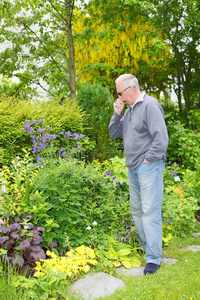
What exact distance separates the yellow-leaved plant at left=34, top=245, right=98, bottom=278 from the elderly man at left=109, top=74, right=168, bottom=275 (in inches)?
25.0

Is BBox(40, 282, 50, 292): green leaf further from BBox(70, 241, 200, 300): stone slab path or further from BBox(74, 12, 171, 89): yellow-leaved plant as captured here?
BBox(74, 12, 171, 89): yellow-leaved plant

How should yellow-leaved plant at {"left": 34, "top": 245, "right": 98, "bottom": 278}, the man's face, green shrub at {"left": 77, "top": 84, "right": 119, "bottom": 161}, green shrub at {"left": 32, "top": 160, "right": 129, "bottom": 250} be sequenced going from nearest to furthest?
yellow-leaved plant at {"left": 34, "top": 245, "right": 98, "bottom": 278}, the man's face, green shrub at {"left": 32, "top": 160, "right": 129, "bottom": 250}, green shrub at {"left": 77, "top": 84, "right": 119, "bottom": 161}

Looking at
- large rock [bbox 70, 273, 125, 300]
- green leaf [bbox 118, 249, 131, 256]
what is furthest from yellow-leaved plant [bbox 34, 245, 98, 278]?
green leaf [bbox 118, 249, 131, 256]

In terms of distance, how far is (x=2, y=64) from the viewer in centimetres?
798

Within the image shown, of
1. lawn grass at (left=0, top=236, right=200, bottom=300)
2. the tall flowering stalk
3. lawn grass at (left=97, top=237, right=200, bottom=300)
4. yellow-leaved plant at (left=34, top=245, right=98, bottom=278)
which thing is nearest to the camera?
lawn grass at (left=0, top=236, right=200, bottom=300)

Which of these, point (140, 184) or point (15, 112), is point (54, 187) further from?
point (15, 112)

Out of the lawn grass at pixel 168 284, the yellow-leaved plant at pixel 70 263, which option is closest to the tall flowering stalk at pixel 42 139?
the yellow-leaved plant at pixel 70 263

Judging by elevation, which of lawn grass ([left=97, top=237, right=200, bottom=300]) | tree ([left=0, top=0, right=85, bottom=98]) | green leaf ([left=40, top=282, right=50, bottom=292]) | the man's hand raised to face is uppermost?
tree ([left=0, top=0, right=85, bottom=98])

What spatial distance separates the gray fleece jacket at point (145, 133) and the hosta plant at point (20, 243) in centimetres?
125

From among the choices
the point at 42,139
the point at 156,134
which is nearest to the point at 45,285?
the point at 156,134

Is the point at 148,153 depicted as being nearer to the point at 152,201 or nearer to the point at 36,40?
the point at 152,201

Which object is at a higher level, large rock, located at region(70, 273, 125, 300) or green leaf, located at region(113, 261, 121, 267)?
green leaf, located at region(113, 261, 121, 267)

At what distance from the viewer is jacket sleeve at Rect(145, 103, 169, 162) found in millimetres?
2902

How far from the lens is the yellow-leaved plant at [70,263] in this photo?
9.28ft
